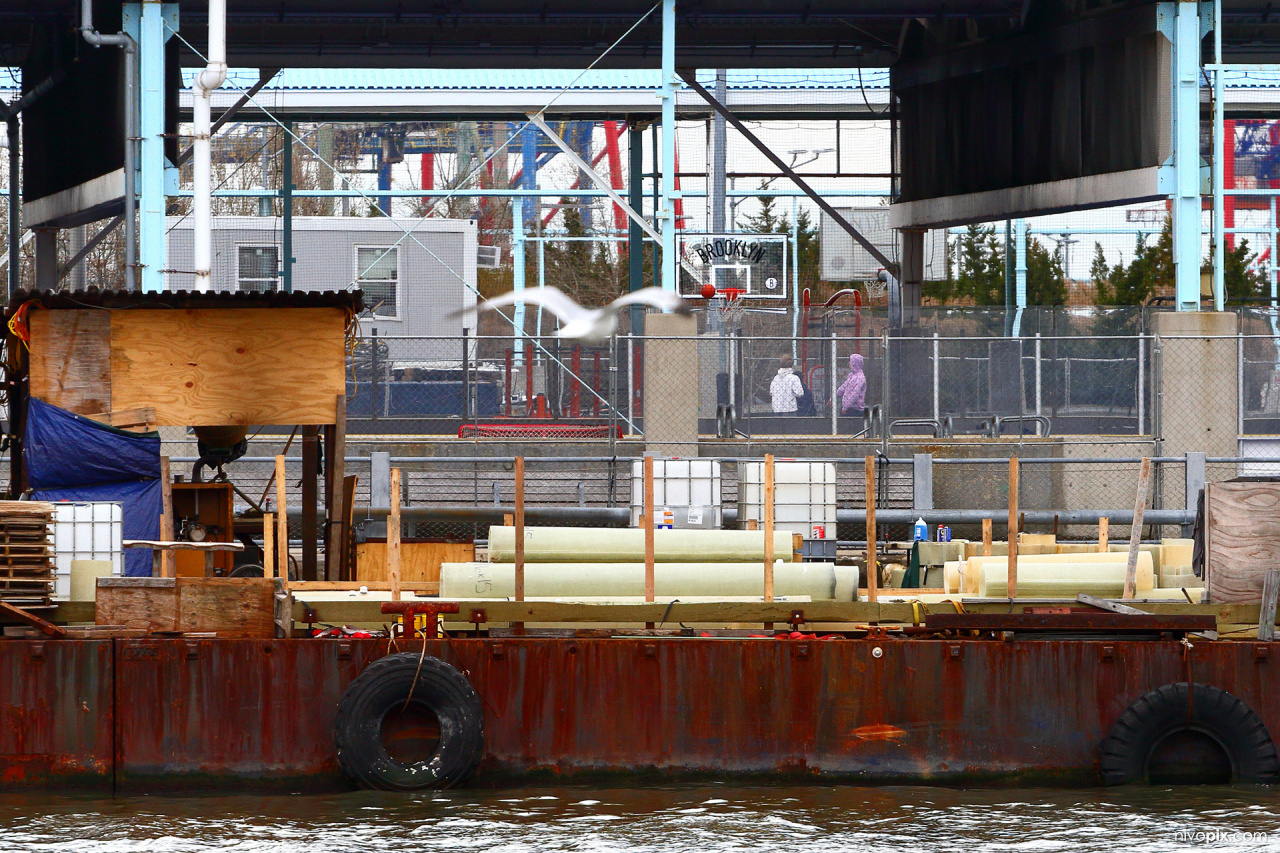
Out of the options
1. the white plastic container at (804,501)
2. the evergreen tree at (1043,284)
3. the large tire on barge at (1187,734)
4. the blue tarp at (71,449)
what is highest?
the evergreen tree at (1043,284)

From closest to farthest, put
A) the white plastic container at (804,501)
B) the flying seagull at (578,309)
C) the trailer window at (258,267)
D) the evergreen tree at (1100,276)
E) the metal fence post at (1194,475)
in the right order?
the flying seagull at (578,309) → the white plastic container at (804,501) → the metal fence post at (1194,475) → the trailer window at (258,267) → the evergreen tree at (1100,276)

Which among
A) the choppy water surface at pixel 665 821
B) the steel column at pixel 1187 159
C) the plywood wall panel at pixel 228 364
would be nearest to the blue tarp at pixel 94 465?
the plywood wall panel at pixel 228 364

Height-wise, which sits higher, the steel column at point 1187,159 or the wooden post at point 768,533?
the steel column at point 1187,159

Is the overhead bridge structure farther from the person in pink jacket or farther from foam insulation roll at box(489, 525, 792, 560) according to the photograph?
foam insulation roll at box(489, 525, 792, 560)

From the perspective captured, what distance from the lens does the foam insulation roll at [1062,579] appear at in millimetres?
13625

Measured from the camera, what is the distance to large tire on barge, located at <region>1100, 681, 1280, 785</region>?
1202 centimetres

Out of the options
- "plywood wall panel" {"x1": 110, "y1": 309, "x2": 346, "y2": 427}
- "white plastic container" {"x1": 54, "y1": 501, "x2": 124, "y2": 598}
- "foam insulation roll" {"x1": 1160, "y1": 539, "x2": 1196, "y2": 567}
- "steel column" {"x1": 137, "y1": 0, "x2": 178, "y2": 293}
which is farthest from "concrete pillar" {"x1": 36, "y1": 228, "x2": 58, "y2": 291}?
"foam insulation roll" {"x1": 1160, "y1": 539, "x2": 1196, "y2": 567}

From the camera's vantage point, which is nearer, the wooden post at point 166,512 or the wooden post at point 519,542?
the wooden post at point 519,542

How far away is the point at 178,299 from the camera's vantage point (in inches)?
544

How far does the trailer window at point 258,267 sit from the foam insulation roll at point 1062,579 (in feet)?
70.3

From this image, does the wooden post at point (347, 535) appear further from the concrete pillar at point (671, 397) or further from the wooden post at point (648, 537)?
the concrete pillar at point (671, 397)

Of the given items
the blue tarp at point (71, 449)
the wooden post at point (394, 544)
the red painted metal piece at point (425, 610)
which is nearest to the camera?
the red painted metal piece at point (425, 610)

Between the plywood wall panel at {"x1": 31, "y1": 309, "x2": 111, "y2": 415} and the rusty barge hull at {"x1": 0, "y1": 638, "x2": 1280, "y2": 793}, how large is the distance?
2.78 metres

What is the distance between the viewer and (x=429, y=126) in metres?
44.9
